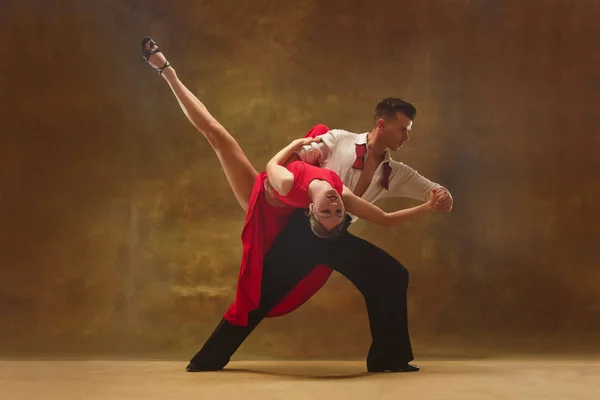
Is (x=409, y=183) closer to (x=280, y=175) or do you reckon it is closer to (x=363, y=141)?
(x=363, y=141)

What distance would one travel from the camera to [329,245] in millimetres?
3277

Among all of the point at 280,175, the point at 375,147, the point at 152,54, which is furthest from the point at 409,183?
the point at 152,54

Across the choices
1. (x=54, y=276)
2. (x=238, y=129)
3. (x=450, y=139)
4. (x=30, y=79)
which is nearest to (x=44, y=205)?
(x=54, y=276)

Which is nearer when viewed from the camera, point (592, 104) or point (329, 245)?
point (329, 245)

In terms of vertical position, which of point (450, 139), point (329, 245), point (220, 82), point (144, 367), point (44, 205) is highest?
point (220, 82)

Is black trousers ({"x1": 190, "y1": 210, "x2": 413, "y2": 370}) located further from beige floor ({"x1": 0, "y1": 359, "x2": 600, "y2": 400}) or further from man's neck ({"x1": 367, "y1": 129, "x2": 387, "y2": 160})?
man's neck ({"x1": 367, "y1": 129, "x2": 387, "y2": 160})

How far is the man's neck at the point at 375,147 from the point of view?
3449 millimetres

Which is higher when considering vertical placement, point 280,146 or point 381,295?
point 280,146

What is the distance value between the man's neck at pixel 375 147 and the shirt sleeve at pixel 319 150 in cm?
18

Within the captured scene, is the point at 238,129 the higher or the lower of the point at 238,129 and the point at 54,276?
the higher

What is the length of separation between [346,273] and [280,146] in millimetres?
1398

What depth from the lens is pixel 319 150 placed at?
11.3 ft

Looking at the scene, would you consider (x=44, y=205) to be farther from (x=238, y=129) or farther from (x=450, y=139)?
(x=450, y=139)

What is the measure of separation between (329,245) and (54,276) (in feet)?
6.75
